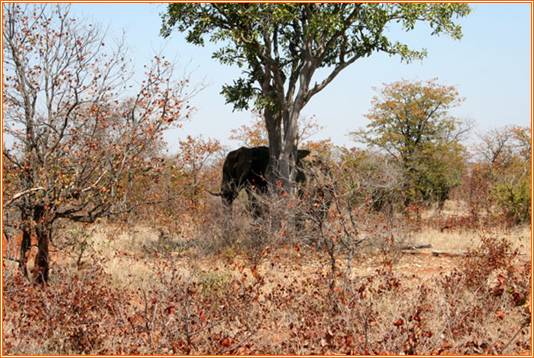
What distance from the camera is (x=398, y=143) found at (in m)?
28.3

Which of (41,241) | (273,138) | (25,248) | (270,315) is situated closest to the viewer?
(270,315)

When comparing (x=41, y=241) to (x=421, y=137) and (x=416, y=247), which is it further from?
(x=421, y=137)

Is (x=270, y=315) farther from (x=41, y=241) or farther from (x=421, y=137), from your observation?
(x=421, y=137)

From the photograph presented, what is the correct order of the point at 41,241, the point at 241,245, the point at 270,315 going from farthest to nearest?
the point at 241,245 < the point at 41,241 < the point at 270,315

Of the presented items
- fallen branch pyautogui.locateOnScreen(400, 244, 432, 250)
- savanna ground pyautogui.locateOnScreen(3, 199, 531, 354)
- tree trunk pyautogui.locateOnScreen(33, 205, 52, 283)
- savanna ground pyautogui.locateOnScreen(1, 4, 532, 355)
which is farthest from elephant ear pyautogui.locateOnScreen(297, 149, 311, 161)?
tree trunk pyautogui.locateOnScreen(33, 205, 52, 283)

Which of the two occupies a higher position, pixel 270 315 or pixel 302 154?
pixel 302 154

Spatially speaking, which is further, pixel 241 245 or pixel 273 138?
pixel 273 138

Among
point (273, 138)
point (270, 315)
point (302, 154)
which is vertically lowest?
point (270, 315)

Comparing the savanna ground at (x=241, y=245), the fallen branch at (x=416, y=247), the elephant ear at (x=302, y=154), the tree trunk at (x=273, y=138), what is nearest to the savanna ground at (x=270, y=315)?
the savanna ground at (x=241, y=245)

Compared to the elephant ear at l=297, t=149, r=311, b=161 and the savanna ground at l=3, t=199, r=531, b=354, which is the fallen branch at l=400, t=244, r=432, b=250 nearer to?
the savanna ground at l=3, t=199, r=531, b=354

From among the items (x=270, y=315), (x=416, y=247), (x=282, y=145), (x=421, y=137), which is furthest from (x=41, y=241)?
(x=421, y=137)

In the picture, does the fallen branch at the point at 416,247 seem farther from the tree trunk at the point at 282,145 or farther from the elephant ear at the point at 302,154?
the elephant ear at the point at 302,154

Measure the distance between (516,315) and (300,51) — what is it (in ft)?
32.7

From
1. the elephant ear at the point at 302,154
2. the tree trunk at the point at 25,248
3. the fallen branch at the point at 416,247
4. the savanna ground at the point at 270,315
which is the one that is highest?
the elephant ear at the point at 302,154
